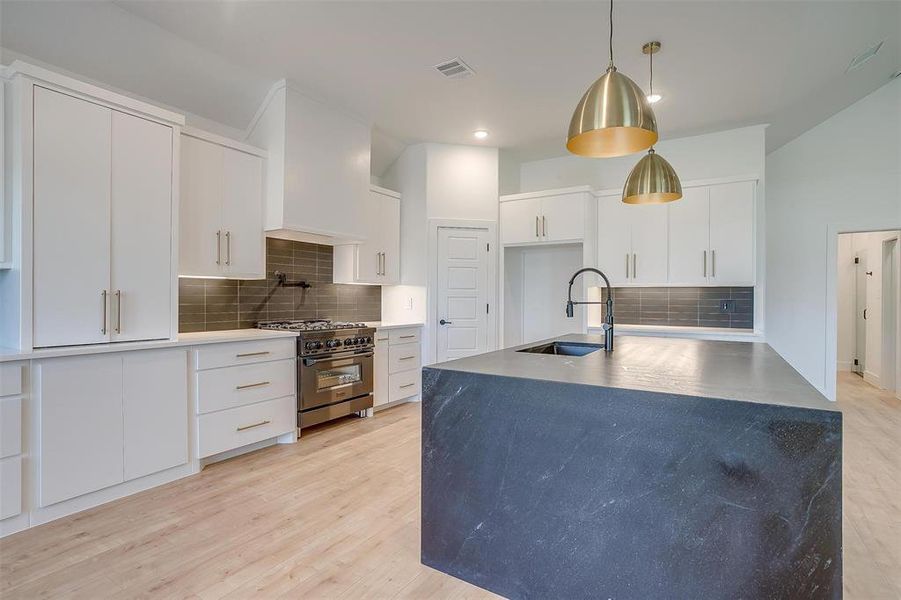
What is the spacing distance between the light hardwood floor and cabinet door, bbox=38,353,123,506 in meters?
0.19

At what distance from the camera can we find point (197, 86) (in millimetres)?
3383

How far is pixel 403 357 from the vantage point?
4.73 m

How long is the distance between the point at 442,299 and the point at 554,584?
3.52 meters

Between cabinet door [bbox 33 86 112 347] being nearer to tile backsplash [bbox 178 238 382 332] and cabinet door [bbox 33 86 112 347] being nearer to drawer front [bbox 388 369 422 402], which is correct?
tile backsplash [bbox 178 238 382 332]

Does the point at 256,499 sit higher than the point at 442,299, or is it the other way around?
the point at 442,299

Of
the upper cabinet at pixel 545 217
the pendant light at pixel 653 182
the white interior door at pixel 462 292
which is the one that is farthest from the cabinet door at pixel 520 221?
the pendant light at pixel 653 182

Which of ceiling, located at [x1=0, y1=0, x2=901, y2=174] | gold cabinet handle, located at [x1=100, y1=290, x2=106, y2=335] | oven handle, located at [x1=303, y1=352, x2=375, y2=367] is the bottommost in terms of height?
oven handle, located at [x1=303, y1=352, x2=375, y2=367]

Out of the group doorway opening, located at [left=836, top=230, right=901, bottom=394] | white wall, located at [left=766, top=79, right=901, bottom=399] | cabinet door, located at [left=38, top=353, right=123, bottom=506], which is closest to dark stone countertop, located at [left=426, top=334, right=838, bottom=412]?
cabinet door, located at [left=38, top=353, right=123, bottom=506]

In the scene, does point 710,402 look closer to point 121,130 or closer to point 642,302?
point 121,130

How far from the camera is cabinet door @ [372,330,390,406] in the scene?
4422mm

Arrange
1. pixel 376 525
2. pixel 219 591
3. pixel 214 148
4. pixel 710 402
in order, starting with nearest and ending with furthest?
pixel 710 402, pixel 219 591, pixel 376 525, pixel 214 148

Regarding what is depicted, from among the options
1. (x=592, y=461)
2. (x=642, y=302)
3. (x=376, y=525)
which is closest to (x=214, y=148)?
(x=376, y=525)

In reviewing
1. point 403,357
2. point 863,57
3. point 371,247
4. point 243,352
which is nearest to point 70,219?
point 243,352

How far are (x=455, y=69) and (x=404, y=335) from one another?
262cm
